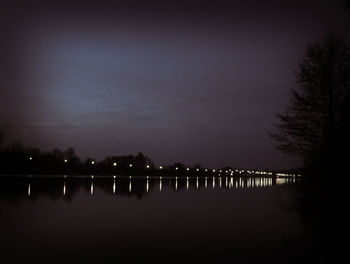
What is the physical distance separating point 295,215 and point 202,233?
8.86 m

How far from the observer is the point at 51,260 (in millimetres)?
11875

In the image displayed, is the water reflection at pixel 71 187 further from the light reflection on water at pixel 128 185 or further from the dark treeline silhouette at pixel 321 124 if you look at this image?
the dark treeline silhouette at pixel 321 124

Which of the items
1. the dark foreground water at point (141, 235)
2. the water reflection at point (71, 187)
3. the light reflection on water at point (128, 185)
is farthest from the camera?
the light reflection on water at point (128, 185)

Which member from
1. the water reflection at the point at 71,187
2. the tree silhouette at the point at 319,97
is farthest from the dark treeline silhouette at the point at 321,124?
the water reflection at the point at 71,187

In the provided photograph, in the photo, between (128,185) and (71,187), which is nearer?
(71,187)

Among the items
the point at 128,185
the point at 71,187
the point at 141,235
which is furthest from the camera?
the point at 128,185

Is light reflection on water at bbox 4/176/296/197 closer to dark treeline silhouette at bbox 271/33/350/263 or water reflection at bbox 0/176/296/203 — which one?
water reflection at bbox 0/176/296/203

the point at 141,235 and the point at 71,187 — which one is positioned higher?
the point at 71,187

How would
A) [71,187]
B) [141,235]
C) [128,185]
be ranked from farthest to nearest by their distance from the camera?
1. [128,185]
2. [71,187]
3. [141,235]

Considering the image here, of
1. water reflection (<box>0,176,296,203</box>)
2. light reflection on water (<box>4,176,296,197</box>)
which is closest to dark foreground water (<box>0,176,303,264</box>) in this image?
light reflection on water (<box>4,176,296,197</box>)

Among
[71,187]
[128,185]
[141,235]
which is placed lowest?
[141,235]

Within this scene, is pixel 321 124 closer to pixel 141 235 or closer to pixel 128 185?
pixel 141 235

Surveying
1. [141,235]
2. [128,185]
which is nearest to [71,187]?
[128,185]

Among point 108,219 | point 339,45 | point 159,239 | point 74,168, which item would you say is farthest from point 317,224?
point 74,168
